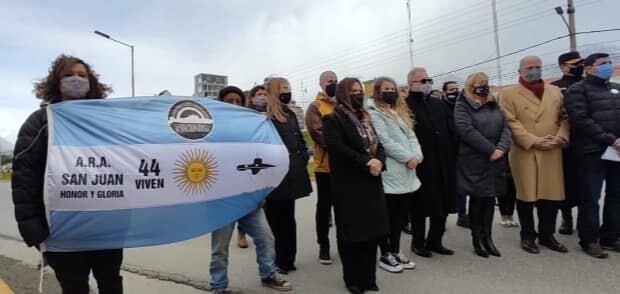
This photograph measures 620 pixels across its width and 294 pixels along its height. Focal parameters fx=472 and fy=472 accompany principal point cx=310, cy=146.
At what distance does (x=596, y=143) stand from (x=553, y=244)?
1.14 meters

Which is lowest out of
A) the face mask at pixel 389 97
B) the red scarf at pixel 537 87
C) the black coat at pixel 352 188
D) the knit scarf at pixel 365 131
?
the black coat at pixel 352 188

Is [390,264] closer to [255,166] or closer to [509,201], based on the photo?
[255,166]

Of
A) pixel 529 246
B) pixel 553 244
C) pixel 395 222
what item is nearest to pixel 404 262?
pixel 395 222

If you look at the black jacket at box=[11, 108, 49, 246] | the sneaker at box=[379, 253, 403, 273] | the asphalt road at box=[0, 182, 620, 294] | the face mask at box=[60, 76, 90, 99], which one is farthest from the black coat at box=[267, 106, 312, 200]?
the black jacket at box=[11, 108, 49, 246]

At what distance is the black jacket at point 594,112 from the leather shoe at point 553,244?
985mm

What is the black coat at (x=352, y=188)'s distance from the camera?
3.85m

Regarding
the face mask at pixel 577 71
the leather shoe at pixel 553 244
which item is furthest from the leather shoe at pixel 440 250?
the face mask at pixel 577 71

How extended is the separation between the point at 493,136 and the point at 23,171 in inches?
166

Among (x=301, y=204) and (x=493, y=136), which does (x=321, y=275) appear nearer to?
(x=493, y=136)

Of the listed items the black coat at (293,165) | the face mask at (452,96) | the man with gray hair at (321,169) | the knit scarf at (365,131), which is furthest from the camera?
the face mask at (452,96)

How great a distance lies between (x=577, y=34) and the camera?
17.1 metres

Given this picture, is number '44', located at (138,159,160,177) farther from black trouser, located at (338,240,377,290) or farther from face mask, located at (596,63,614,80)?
face mask, located at (596,63,614,80)

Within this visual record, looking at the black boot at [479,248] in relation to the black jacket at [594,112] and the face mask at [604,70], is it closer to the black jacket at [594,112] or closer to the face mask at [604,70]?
the black jacket at [594,112]

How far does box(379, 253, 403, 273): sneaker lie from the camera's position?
4477mm
